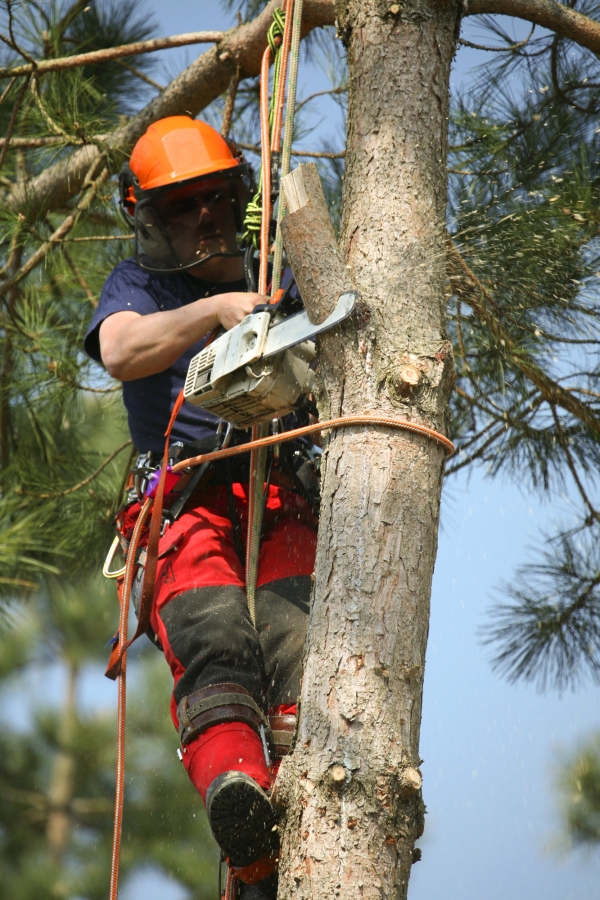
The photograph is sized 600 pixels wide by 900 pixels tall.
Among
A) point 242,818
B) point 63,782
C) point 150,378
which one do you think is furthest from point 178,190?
point 63,782

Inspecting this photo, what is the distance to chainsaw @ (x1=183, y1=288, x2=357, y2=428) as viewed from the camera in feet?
5.35

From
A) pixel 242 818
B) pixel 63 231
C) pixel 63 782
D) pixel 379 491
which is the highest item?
pixel 63 231

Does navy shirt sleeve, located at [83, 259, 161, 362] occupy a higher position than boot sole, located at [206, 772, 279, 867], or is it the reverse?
navy shirt sleeve, located at [83, 259, 161, 362]

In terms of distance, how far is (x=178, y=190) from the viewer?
2.31 meters

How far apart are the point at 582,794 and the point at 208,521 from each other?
4022 mm

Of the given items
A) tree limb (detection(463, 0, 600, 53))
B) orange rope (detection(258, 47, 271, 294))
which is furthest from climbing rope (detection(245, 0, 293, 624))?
tree limb (detection(463, 0, 600, 53))

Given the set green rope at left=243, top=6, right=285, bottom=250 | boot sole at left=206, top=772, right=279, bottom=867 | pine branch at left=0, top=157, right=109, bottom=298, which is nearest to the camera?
boot sole at left=206, top=772, right=279, bottom=867

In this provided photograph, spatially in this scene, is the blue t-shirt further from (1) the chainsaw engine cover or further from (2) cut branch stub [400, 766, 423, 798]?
(2) cut branch stub [400, 766, 423, 798]

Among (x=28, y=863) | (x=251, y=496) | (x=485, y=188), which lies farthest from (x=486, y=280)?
(x=28, y=863)

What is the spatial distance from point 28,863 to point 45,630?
1699 mm

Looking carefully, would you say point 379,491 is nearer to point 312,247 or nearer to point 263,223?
point 312,247

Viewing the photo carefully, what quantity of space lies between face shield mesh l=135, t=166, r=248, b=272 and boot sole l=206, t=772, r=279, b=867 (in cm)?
123

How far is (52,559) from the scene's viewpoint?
3.39 metres

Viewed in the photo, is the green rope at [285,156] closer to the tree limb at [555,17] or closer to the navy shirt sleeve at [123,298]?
the navy shirt sleeve at [123,298]
